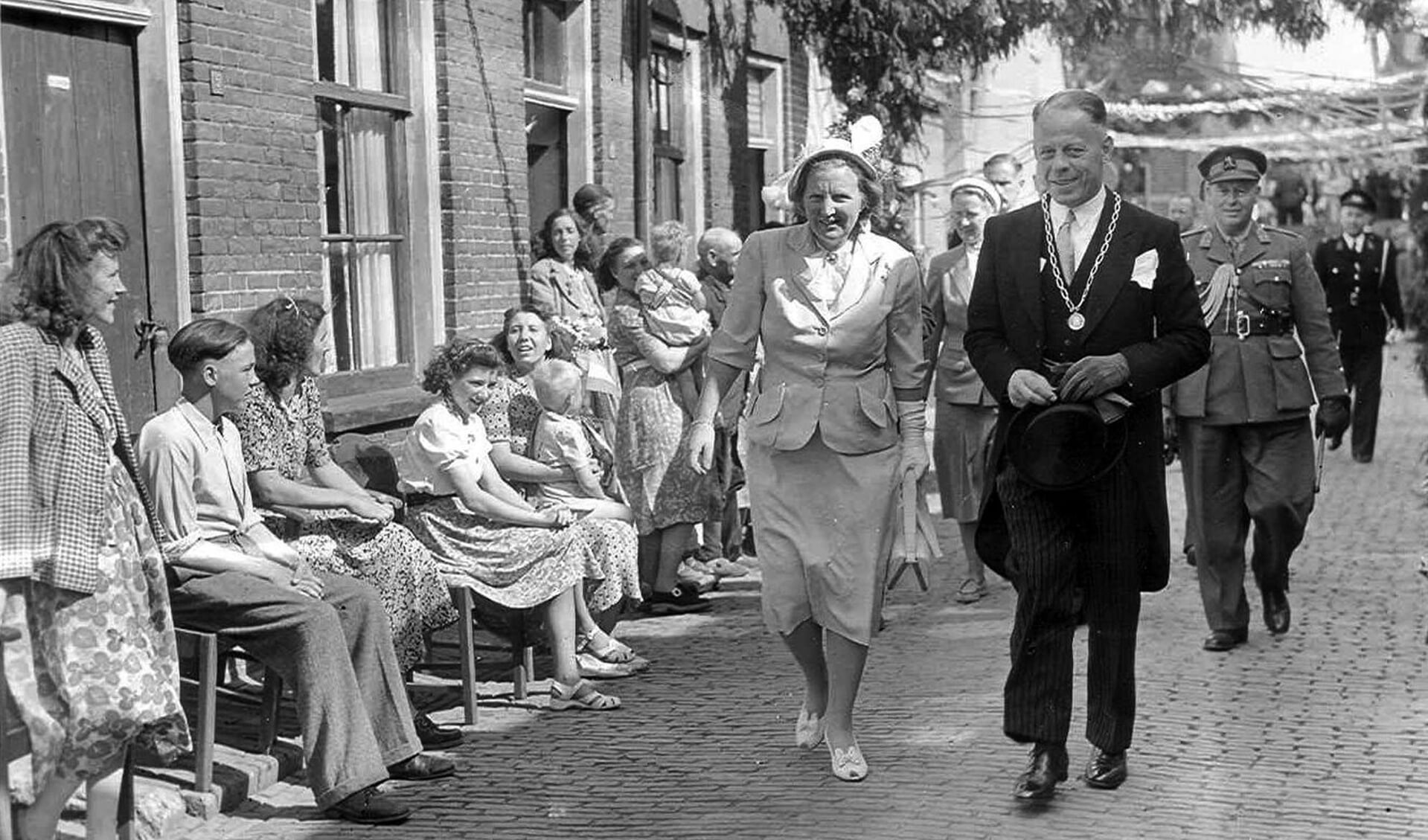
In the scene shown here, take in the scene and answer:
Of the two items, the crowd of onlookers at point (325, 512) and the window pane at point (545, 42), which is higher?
the window pane at point (545, 42)

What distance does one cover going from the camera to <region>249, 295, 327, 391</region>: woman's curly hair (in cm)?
663

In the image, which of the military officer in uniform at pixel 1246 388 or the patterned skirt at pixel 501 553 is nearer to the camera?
the patterned skirt at pixel 501 553

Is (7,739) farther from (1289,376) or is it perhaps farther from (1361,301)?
(1361,301)

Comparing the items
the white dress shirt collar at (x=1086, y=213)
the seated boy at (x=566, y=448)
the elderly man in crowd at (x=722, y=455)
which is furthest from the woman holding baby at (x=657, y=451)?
the white dress shirt collar at (x=1086, y=213)

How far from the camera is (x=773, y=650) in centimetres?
835

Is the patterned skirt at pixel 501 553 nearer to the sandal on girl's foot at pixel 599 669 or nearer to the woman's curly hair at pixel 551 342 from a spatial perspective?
the sandal on girl's foot at pixel 599 669

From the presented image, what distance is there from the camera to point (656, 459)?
372 inches

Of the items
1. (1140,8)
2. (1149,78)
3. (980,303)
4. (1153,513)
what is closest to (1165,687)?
(1153,513)

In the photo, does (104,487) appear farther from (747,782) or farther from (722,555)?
(722,555)

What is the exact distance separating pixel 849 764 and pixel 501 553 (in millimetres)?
1792

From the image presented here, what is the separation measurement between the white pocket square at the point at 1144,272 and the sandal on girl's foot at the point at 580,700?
266cm

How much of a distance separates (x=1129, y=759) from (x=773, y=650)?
2376 millimetres

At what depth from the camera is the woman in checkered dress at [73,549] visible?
4.75m

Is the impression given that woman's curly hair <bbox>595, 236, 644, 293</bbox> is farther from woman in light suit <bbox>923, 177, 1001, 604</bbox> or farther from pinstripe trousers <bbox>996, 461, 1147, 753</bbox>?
pinstripe trousers <bbox>996, 461, 1147, 753</bbox>
